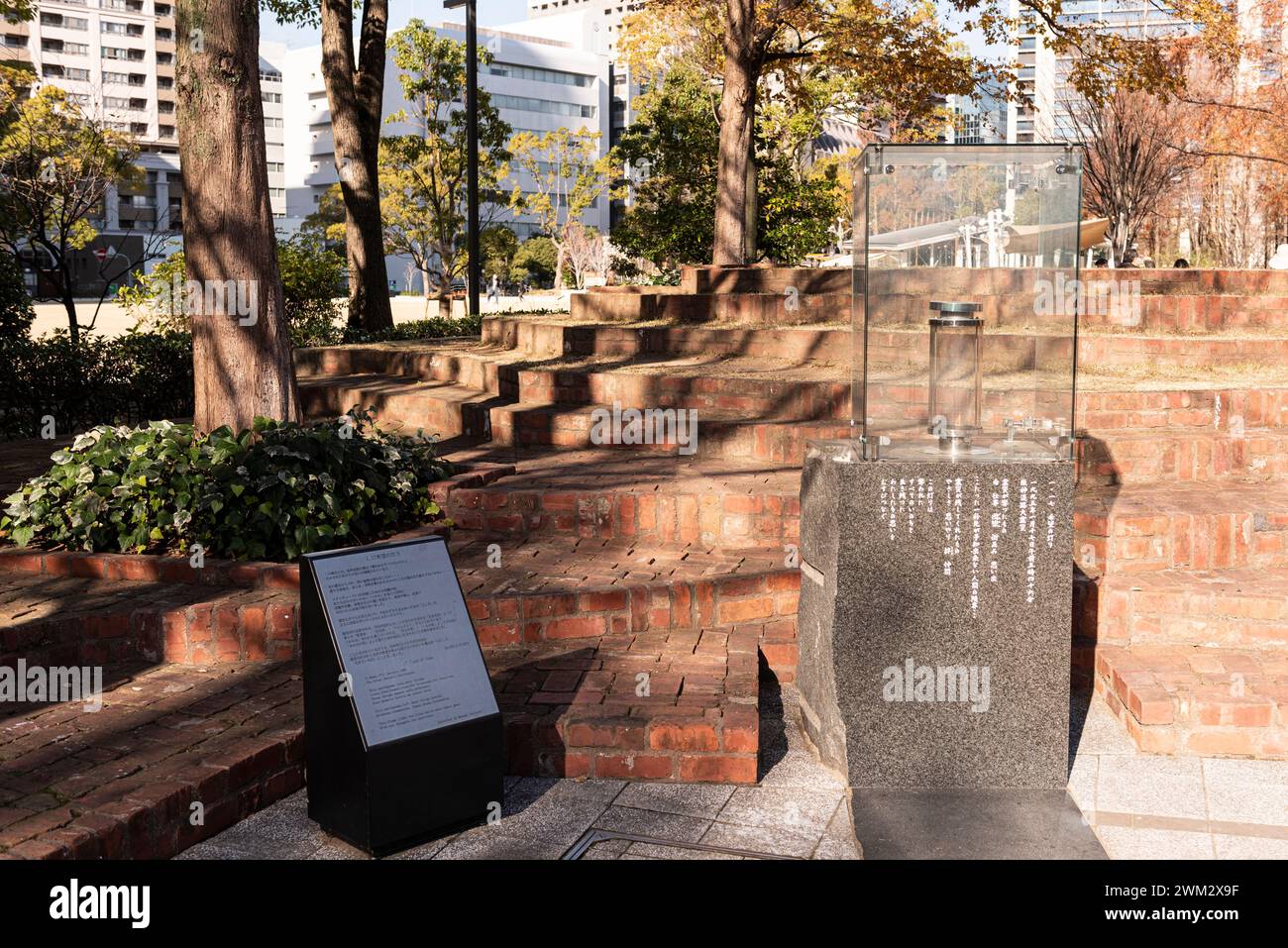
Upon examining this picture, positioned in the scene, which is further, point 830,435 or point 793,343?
point 793,343

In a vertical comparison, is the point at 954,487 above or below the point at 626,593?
above

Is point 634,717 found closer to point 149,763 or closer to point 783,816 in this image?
point 783,816

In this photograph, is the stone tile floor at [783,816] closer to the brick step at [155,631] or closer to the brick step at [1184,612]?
the brick step at [1184,612]

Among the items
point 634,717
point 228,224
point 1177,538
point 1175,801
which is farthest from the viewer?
point 228,224

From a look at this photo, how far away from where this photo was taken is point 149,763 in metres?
4.52

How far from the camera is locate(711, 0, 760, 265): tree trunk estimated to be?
1683cm

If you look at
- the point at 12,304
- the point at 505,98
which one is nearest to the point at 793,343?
the point at 12,304

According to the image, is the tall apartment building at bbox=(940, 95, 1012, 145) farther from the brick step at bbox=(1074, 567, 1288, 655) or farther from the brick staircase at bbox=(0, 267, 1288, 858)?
the brick step at bbox=(1074, 567, 1288, 655)

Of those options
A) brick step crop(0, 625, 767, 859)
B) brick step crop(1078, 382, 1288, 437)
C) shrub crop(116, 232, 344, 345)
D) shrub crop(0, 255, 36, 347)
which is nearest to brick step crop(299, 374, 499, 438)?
shrub crop(0, 255, 36, 347)

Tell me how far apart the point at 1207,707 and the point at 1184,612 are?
3.09ft

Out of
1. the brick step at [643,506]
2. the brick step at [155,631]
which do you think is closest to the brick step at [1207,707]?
the brick step at [643,506]

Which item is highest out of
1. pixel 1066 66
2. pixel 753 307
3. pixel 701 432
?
pixel 1066 66

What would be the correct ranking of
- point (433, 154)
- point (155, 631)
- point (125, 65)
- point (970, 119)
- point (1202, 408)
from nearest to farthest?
point (155, 631)
point (1202, 408)
point (970, 119)
point (433, 154)
point (125, 65)

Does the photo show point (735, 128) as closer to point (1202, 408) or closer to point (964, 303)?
point (1202, 408)
